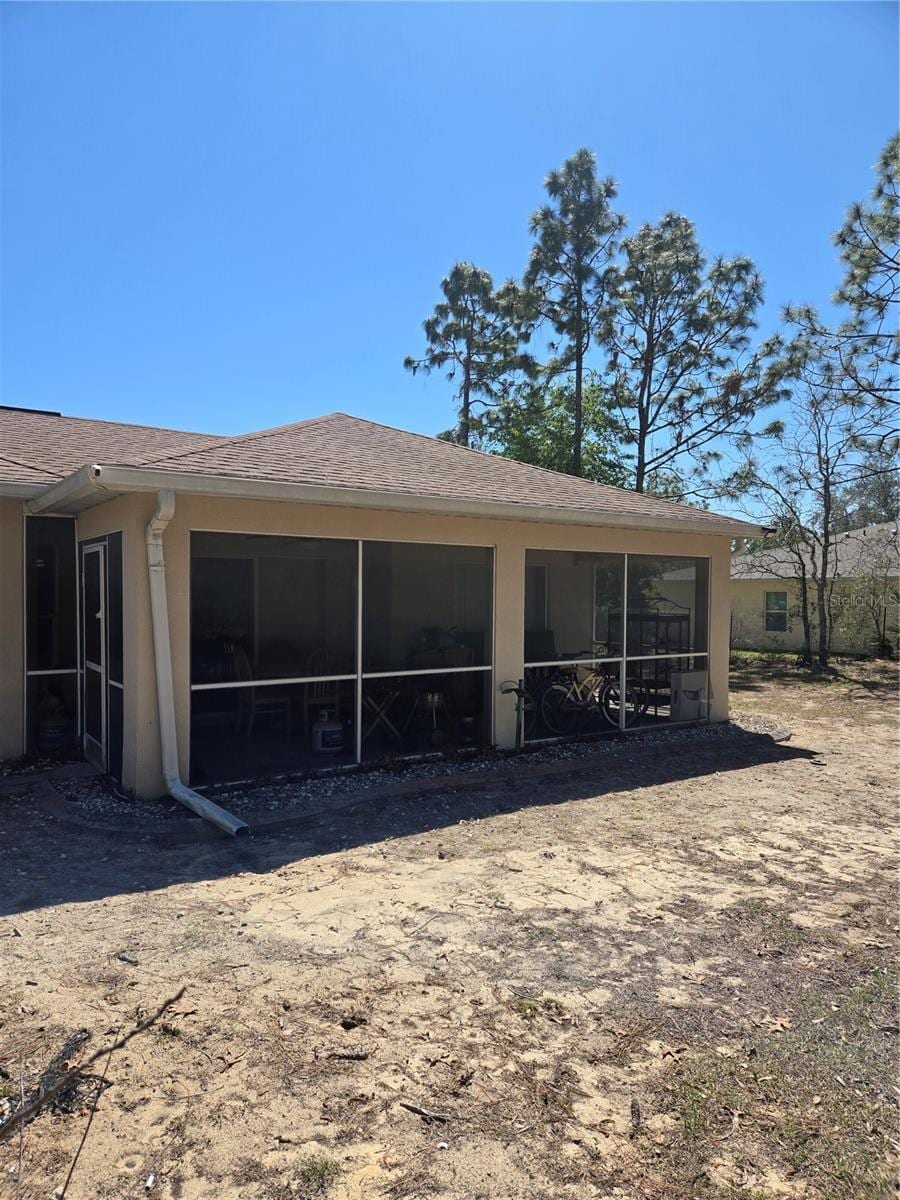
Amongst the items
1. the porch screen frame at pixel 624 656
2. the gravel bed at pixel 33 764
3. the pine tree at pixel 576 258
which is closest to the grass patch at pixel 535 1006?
the porch screen frame at pixel 624 656

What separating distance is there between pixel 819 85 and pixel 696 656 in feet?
20.9

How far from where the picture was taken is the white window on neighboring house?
2278 centimetres

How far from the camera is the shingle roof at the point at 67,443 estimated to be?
22.5 ft

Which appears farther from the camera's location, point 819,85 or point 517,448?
point 517,448

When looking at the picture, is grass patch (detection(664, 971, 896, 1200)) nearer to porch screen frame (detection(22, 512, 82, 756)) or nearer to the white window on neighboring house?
porch screen frame (detection(22, 512, 82, 756))

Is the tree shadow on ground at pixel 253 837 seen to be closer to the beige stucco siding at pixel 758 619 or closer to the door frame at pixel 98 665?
the door frame at pixel 98 665

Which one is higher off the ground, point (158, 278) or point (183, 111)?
point (183, 111)

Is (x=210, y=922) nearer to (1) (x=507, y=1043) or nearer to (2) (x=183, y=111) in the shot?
(1) (x=507, y=1043)

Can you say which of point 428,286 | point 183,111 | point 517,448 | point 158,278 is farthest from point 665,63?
point 428,286

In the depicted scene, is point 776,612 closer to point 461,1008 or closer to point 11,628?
point 11,628

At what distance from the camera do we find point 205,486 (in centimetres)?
554

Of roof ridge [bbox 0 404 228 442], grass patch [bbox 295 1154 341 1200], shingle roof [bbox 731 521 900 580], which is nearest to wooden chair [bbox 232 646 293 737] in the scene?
roof ridge [bbox 0 404 228 442]

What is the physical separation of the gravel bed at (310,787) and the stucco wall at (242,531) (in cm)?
30

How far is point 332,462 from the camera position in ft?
23.6
